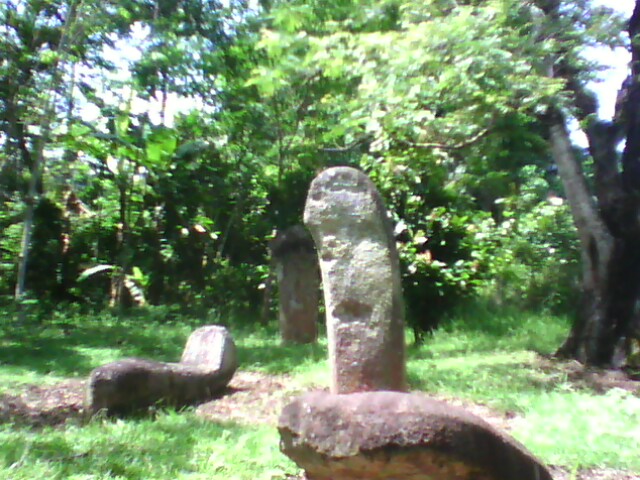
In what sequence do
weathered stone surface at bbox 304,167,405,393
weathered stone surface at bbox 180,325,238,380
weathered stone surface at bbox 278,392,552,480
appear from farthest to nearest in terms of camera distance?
1. weathered stone surface at bbox 180,325,238,380
2. weathered stone surface at bbox 304,167,405,393
3. weathered stone surface at bbox 278,392,552,480

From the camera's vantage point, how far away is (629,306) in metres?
8.46

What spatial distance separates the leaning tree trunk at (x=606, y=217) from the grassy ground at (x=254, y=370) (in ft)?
2.55

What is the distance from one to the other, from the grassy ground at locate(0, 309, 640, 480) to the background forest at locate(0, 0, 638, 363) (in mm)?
989

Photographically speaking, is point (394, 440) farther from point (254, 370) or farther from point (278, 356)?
point (278, 356)

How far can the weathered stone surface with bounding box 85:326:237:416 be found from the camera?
586 centimetres

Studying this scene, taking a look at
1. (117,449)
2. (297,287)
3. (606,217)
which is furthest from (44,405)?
(606,217)

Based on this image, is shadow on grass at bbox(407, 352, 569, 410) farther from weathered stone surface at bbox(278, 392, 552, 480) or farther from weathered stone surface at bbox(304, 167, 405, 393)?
weathered stone surface at bbox(278, 392, 552, 480)

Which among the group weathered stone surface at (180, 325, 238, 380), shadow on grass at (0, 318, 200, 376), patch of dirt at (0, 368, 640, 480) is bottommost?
patch of dirt at (0, 368, 640, 480)

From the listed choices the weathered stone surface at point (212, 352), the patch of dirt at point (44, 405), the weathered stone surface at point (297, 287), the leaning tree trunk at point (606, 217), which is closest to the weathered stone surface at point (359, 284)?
the weathered stone surface at point (212, 352)

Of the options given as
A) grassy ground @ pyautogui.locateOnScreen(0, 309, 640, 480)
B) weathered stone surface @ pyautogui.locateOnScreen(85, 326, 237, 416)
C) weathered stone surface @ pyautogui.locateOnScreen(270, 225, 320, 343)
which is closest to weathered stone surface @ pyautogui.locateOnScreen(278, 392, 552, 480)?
grassy ground @ pyautogui.locateOnScreen(0, 309, 640, 480)

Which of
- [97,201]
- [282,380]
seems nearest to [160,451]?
[282,380]

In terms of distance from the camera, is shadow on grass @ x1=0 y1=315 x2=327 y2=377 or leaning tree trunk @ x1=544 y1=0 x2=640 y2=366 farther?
shadow on grass @ x1=0 y1=315 x2=327 y2=377

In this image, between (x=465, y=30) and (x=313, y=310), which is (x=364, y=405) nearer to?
(x=465, y=30)

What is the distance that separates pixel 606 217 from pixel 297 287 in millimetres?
4280
